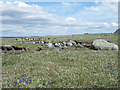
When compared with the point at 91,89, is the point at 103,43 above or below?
above

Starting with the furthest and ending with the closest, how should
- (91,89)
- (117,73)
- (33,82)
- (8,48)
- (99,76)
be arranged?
(8,48), (117,73), (99,76), (33,82), (91,89)

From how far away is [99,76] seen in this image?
10.6m

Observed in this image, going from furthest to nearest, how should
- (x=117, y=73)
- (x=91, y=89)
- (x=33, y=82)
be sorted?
(x=117, y=73) → (x=33, y=82) → (x=91, y=89)

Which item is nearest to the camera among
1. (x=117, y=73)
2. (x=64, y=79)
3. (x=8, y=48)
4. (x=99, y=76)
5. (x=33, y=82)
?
(x=33, y=82)

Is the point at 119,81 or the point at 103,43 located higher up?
the point at 103,43

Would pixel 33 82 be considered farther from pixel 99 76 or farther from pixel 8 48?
pixel 8 48

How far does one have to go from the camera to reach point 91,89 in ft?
27.7

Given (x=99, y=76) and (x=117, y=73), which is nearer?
(x=99, y=76)

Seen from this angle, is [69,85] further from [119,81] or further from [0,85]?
[0,85]

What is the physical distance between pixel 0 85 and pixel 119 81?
29.7ft

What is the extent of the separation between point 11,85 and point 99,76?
704 centimetres

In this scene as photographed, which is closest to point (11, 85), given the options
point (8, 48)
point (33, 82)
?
point (33, 82)

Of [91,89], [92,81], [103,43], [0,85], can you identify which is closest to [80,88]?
[91,89]

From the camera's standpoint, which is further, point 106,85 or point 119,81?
point 119,81
